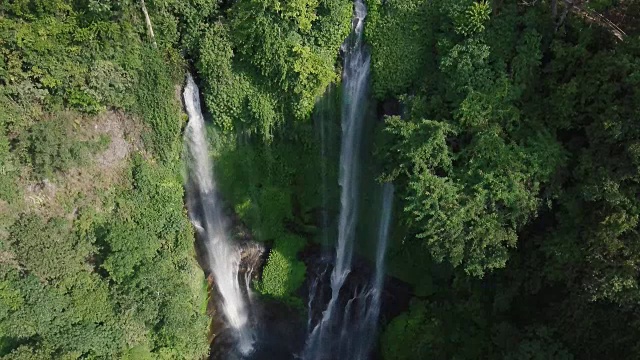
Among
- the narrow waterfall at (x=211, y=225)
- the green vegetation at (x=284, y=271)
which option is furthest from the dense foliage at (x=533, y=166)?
the narrow waterfall at (x=211, y=225)

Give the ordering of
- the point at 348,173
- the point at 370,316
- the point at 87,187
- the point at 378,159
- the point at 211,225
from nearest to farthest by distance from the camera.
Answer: the point at 378,159 → the point at 87,187 → the point at 348,173 → the point at 370,316 → the point at 211,225

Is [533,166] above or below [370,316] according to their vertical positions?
above

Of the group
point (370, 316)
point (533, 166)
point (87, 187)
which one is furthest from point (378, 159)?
point (87, 187)

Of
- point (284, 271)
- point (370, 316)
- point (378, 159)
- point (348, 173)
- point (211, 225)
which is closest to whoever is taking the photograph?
point (378, 159)

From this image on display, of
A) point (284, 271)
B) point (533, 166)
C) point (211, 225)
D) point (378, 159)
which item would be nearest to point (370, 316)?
point (284, 271)

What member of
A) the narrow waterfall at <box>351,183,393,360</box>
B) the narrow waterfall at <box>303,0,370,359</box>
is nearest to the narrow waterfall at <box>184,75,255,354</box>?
the narrow waterfall at <box>303,0,370,359</box>

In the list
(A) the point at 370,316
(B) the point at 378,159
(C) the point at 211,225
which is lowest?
(A) the point at 370,316

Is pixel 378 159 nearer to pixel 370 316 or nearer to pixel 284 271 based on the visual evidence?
pixel 284 271

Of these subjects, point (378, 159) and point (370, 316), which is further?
point (370, 316)

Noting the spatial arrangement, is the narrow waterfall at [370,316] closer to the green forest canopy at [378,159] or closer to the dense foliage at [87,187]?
the green forest canopy at [378,159]

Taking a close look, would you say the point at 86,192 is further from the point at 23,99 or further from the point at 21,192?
the point at 23,99
